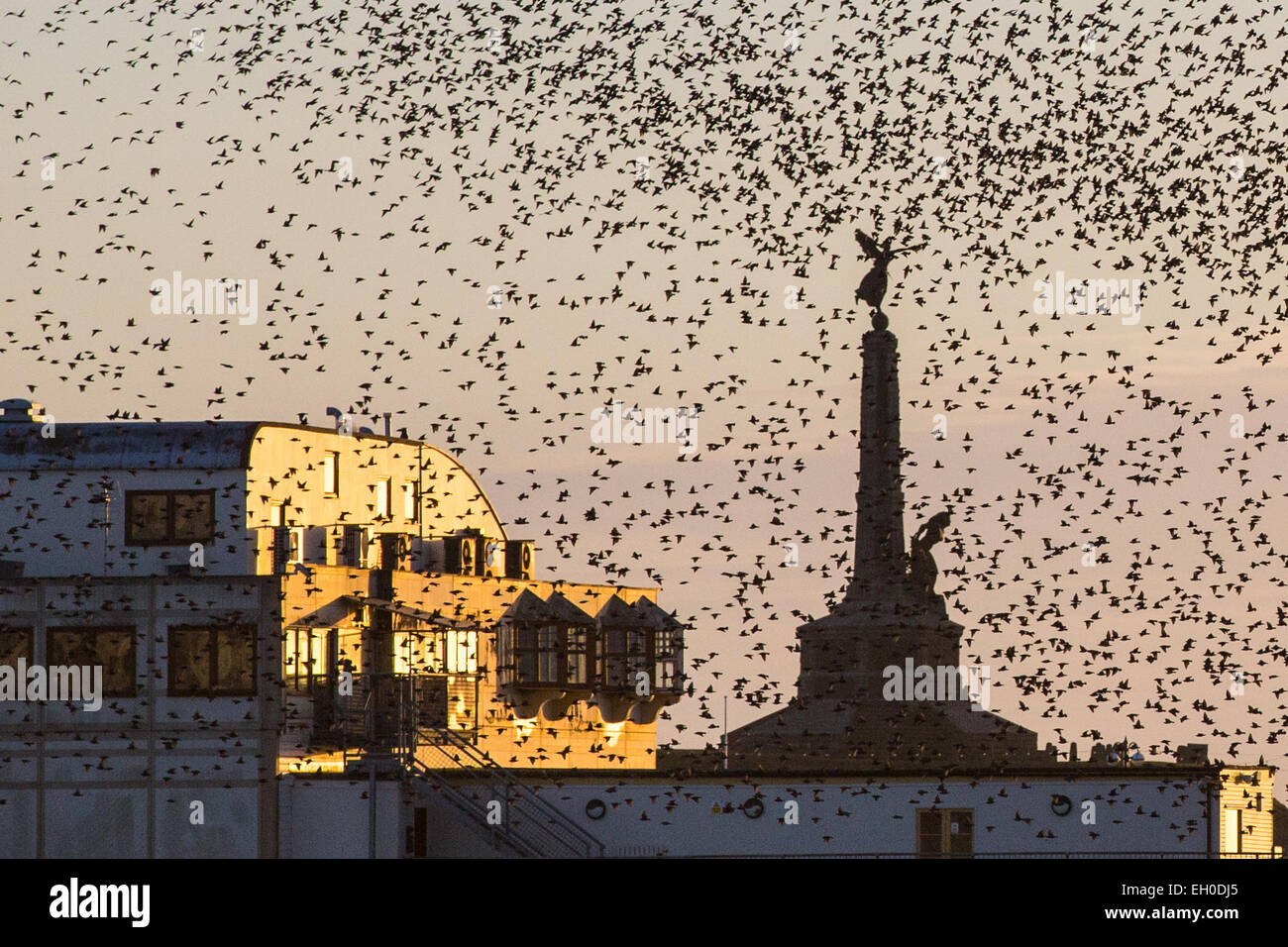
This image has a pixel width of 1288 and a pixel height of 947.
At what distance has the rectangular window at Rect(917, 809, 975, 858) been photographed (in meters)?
56.6

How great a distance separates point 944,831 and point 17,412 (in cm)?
2799

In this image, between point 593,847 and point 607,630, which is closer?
point 593,847

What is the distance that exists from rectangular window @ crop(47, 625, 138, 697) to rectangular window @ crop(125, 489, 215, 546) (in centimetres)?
374

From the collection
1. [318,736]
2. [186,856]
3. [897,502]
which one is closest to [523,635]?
[318,736]

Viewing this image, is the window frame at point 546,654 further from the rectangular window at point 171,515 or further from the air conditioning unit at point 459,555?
the rectangular window at point 171,515

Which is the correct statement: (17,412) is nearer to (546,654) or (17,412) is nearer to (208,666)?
(208,666)

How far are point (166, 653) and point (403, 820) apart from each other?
8.24 metres

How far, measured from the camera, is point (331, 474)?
71062 mm

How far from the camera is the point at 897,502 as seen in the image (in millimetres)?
94562

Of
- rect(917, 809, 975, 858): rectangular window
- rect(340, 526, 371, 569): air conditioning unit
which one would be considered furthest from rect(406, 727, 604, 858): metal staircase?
rect(340, 526, 371, 569): air conditioning unit

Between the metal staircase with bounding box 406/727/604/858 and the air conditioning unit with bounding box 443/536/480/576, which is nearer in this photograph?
the metal staircase with bounding box 406/727/604/858

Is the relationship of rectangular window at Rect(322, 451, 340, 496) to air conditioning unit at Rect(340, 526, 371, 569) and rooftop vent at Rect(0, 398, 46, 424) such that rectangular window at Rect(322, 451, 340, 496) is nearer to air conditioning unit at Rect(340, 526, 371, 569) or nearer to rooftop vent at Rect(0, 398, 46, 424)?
air conditioning unit at Rect(340, 526, 371, 569)
